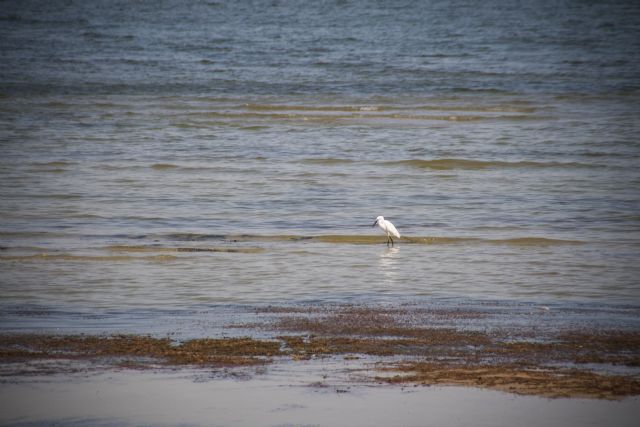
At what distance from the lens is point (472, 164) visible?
2027 centimetres

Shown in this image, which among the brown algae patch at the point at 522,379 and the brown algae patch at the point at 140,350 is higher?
the brown algae patch at the point at 140,350

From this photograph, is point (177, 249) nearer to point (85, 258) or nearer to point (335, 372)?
point (85, 258)

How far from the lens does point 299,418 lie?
598 cm

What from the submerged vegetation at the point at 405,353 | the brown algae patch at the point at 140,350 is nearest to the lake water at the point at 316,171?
the brown algae patch at the point at 140,350

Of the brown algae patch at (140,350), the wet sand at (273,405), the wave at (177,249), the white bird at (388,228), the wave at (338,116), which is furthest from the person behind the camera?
the wave at (338,116)

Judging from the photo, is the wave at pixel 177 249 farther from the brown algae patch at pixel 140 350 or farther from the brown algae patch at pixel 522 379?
the brown algae patch at pixel 522 379

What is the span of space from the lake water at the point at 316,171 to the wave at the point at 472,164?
86 mm

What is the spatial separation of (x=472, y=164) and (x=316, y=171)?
358 centimetres

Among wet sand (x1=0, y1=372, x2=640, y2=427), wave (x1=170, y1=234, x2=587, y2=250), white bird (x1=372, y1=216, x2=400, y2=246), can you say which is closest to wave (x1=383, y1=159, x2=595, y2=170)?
wave (x1=170, y1=234, x2=587, y2=250)

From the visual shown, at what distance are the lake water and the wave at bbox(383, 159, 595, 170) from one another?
0.09m

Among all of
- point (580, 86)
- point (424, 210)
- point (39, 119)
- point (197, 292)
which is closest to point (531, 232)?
point (424, 210)

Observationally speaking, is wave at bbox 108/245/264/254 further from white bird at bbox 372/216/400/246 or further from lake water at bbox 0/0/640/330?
white bird at bbox 372/216/400/246

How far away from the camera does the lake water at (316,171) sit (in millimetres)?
10617

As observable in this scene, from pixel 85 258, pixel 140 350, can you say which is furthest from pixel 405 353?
pixel 85 258
